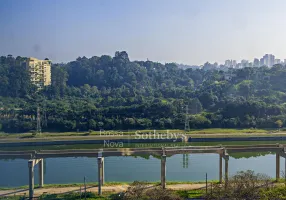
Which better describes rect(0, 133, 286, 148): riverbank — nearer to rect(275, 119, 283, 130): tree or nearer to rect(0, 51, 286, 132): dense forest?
rect(275, 119, 283, 130): tree

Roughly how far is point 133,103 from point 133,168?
11.6m

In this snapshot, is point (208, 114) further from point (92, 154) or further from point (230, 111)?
point (92, 154)

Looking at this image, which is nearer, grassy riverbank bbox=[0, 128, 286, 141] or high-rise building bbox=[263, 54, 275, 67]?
grassy riverbank bbox=[0, 128, 286, 141]

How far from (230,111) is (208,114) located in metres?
1.37

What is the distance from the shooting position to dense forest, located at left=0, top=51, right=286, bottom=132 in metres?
18.2

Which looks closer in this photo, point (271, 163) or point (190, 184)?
point (190, 184)

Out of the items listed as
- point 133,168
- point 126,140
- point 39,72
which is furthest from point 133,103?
point 133,168

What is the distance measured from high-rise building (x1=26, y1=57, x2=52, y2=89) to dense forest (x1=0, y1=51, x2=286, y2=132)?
2.08ft

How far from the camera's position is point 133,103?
22250 mm

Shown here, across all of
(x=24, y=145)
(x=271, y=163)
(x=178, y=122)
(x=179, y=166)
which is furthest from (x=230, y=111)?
(x=24, y=145)

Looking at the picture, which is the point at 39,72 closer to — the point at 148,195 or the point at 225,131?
the point at 225,131

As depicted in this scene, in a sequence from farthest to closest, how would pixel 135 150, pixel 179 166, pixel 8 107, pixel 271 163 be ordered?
pixel 8 107
pixel 271 163
pixel 179 166
pixel 135 150

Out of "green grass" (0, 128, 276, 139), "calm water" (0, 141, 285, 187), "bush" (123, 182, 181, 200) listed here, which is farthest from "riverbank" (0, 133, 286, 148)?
"bush" (123, 182, 181, 200)

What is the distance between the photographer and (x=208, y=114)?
746 inches
